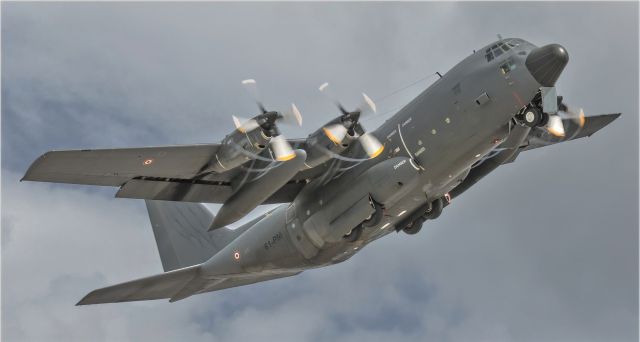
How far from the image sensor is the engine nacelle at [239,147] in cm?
2497

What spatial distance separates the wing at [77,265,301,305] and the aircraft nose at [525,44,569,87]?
13053 millimetres

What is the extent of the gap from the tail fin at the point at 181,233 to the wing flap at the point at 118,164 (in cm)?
827

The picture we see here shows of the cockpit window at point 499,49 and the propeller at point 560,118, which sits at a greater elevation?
the cockpit window at point 499,49

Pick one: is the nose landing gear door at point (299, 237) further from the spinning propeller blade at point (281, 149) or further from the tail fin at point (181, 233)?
the tail fin at point (181, 233)

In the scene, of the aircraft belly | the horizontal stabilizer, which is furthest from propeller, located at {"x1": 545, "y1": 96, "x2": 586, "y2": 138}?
the horizontal stabilizer

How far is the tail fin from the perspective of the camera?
35.4 metres

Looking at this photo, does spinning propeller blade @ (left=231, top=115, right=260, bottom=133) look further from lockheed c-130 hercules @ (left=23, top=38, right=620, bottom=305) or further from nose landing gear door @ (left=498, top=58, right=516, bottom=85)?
nose landing gear door @ (left=498, top=58, right=516, bottom=85)

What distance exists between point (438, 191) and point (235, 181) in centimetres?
716

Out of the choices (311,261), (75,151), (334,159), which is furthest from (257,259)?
(75,151)

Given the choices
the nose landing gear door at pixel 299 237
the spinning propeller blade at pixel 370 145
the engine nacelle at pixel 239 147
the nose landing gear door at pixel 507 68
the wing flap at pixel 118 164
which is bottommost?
the nose landing gear door at pixel 299 237

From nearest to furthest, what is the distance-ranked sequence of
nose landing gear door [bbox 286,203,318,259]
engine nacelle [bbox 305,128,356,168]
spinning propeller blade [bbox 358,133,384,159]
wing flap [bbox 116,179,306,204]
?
engine nacelle [bbox 305,128,356,168] → spinning propeller blade [bbox 358,133,384,159] → wing flap [bbox 116,179,306,204] → nose landing gear door [bbox 286,203,318,259]

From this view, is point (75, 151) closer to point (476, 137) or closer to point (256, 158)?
point (256, 158)

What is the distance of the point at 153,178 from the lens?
1089 inches

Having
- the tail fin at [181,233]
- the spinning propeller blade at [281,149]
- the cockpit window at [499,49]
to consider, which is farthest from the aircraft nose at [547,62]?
the tail fin at [181,233]
